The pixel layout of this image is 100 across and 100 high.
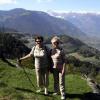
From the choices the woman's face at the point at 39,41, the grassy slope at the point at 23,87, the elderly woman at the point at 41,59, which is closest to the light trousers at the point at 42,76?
the elderly woman at the point at 41,59

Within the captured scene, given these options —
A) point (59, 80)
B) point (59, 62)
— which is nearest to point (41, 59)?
point (59, 62)

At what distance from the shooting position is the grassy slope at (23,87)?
599 inches

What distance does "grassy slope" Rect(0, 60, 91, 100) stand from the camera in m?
15.2

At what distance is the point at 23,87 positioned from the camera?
60.6 ft

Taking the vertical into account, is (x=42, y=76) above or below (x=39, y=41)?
below

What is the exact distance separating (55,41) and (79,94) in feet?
14.1

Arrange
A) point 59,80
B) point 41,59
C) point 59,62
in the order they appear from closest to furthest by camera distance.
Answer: point 59,62 < point 41,59 < point 59,80

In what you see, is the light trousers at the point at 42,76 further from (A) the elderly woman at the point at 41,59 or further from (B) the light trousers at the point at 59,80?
(B) the light trousers at the point at 59,80

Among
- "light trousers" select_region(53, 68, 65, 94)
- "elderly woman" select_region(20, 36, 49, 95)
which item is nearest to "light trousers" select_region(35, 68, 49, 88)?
"elderly woman" select_region(20, 36, 49, 95)

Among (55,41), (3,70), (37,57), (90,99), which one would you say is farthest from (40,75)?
(3,70)

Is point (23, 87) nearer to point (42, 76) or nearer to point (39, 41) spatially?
point (42, 76)

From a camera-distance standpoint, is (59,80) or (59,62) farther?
(59,80)

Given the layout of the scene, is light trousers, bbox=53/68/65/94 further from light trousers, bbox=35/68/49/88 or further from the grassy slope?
the grassy slope

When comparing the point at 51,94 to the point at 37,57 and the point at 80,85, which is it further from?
the point at 80,85
